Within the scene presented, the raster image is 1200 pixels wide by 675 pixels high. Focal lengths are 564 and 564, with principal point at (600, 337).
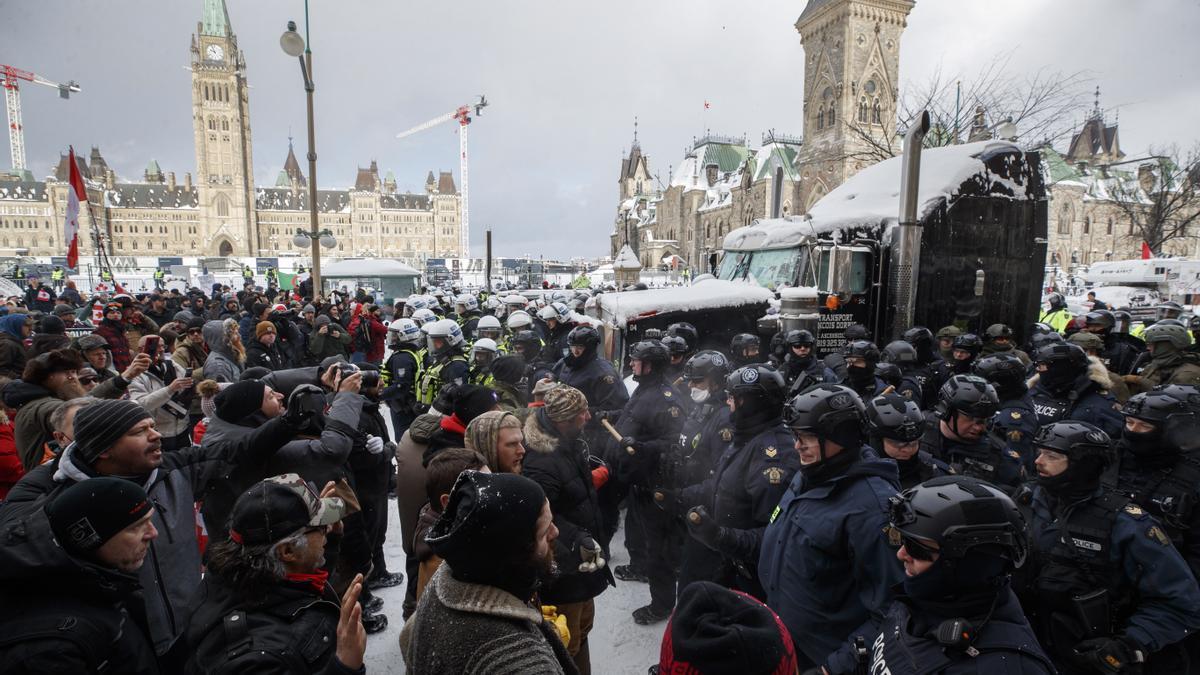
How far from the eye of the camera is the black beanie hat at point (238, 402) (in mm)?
3354

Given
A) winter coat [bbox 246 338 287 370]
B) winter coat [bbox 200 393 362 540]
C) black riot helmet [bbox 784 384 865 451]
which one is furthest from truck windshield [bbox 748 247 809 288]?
winter coat [bbox 246 338 287 370]

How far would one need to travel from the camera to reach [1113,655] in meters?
2.43

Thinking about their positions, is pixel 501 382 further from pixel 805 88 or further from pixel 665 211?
pixel 665 211

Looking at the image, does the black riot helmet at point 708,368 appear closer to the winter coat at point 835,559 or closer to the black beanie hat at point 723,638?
the winter coat at point 835,559

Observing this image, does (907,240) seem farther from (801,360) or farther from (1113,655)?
(1113,655)

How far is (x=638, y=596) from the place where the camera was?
508 cm

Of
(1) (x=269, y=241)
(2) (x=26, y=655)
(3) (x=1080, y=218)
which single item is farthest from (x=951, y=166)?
(1) (x=269, y=241)

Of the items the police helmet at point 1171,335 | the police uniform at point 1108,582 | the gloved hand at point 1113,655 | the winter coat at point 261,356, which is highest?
the police helmet at point 1171,335

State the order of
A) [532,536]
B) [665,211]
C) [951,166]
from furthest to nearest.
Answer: [665,211]
[951,166]
[532,536]

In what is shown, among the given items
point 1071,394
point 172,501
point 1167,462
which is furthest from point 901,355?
point 172,501

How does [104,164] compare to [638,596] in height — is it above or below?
above

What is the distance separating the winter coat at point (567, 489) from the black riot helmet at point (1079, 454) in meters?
2.27

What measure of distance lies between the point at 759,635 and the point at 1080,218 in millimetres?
79483

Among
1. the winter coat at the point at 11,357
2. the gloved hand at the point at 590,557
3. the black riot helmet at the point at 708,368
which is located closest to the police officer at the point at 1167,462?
the black riot helmet at the point at 708,368
